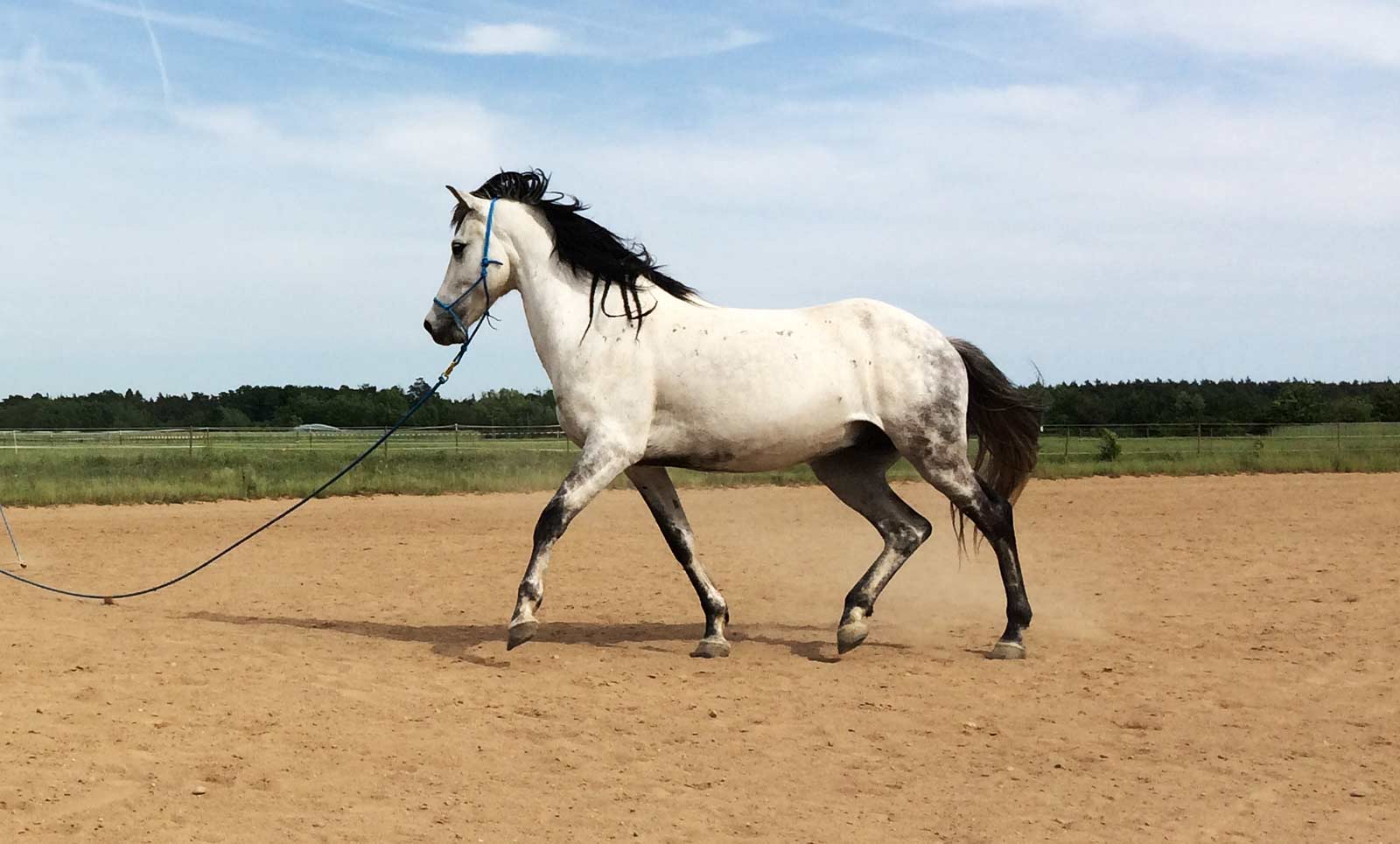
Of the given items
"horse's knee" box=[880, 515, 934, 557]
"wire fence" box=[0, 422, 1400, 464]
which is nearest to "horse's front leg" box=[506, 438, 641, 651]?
"horse's knee" box=[880, 515, 934, 557]

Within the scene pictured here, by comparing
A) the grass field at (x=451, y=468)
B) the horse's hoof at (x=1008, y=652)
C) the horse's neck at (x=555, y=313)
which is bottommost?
the horse's hoof at (x=1008, y=652)

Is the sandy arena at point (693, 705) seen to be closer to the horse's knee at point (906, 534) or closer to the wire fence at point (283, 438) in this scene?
the horse's knee at point (906, 534)

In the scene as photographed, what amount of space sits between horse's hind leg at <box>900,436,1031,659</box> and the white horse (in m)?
0.01

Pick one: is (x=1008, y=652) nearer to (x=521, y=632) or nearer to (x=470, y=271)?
(x=521, y=632)

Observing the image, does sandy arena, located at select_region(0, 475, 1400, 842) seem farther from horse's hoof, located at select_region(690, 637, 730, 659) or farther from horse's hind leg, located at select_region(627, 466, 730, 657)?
horse's hind leg, located at select_region(627, 466, 730, 657)

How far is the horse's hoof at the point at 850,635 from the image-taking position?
291 inches

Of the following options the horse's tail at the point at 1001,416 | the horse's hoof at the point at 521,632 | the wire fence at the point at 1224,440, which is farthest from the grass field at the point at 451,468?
the horse's hoof at the point at 521,632

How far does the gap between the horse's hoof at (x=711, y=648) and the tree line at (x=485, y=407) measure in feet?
138

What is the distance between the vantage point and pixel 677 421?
727 centimetres

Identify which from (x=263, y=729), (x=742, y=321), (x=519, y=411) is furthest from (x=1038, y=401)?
(x=519, y=411)

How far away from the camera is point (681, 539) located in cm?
762

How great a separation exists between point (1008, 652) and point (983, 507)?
86cm

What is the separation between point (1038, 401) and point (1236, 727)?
2.81 m

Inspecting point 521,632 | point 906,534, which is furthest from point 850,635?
point 521,632
